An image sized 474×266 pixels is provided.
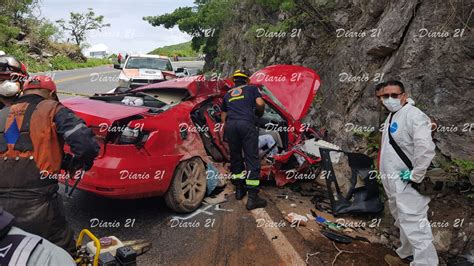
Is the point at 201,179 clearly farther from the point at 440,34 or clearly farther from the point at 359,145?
the point at 440,34

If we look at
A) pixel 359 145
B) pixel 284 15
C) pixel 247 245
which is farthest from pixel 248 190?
pixel 284 15

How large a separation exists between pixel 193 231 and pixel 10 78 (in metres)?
2.30

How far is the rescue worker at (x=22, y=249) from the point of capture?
4.07 ft

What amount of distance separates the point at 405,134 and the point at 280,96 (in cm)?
244

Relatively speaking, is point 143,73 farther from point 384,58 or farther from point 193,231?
point 193,231

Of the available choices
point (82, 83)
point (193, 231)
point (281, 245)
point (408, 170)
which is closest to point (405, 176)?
point (408, 170)

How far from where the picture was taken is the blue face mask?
362 centimetres

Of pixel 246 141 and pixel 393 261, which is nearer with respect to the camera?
pixel 393 261

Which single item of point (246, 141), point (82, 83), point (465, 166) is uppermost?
point (465, 166)

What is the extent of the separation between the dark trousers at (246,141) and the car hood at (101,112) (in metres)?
1.25

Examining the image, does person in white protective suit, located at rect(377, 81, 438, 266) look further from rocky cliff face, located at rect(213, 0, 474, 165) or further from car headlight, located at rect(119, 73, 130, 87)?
car headlight, located at rect(119, 73, 130, 87)

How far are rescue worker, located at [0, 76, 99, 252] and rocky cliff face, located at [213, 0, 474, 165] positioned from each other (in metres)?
3.87

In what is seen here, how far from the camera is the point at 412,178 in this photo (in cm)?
331

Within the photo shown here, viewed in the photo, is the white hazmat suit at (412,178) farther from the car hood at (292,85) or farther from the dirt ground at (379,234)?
the car hood at (292,85)
